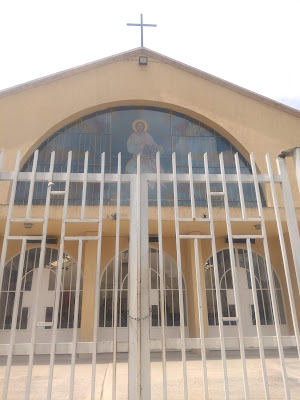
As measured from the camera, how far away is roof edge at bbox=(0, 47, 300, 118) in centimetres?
893

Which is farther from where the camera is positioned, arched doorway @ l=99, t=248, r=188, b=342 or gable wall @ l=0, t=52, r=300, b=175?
gable wall @ l=0, t=52, r=300, b=175

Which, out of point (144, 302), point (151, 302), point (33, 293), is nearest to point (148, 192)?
point (151, 302)

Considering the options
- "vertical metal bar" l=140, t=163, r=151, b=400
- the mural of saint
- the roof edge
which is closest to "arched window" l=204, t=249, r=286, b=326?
the mural of saint

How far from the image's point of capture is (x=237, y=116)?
366 inches

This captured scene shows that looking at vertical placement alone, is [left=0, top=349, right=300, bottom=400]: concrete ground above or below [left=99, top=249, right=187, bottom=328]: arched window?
Result: below

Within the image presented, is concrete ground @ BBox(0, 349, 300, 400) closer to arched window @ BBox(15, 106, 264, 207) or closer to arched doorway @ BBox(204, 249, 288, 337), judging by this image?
arched doorway @ BBox(204, 249, 288, 337)

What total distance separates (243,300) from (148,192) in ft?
13.1

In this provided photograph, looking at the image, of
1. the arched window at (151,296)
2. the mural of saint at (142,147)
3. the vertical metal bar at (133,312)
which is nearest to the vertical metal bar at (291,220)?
the vertical metal bar at (133,312)

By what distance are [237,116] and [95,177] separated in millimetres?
7764

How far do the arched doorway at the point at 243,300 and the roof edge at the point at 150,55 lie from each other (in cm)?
507

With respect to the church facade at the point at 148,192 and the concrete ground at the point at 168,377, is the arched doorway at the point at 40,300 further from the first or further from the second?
the concrete ground at the point at 168,377

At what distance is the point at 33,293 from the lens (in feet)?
25.1

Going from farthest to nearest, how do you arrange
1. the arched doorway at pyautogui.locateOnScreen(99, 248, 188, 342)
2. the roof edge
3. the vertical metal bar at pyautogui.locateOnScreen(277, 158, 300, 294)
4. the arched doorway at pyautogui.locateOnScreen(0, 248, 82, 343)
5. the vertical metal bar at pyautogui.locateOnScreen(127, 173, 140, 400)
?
the roof edge < the arched doorway at pyautogui.locateOnScreen(99, 248, 188, 342) < the arched doorway at pyautogui.locateOnScreen(0, 248, 82, 343) < the vertical metal bar at pyautogui.locateOnScreen(277, 158, 300, 294) < the vertical metal bar at pyautogui.locateOnScreen(127, 173, 140, 400)

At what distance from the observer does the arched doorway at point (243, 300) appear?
7654mm
